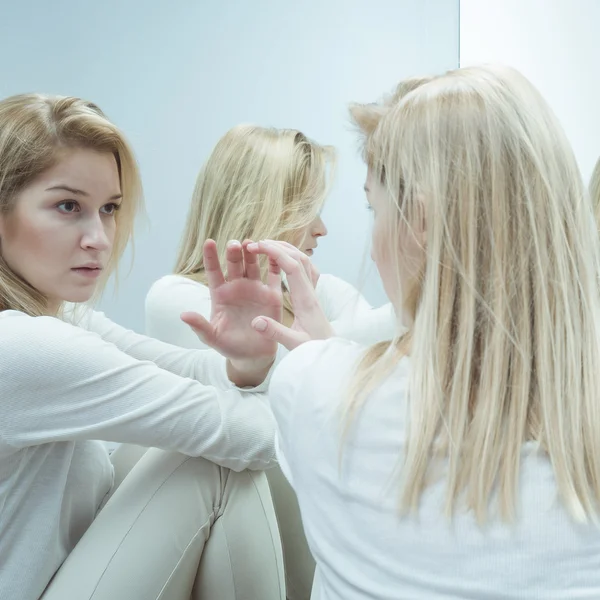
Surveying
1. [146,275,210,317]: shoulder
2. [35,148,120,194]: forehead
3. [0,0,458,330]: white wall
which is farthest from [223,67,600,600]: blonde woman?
[0,0,458,330]: white wall

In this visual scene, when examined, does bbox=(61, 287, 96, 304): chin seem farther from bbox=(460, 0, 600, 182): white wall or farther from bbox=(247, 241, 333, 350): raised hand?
bbox=(460, 0, 600, 182): white wall

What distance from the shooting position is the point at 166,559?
37.2 inches

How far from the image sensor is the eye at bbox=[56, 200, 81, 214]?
3.36ft

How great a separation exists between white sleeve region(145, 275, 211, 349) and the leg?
364 millimetres

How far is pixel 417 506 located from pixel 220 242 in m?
1.10

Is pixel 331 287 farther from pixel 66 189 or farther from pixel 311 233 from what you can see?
pixel 66 189

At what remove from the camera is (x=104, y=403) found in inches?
36.2

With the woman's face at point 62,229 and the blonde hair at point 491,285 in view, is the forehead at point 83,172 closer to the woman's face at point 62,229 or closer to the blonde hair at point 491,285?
the woman's face at point 62,229

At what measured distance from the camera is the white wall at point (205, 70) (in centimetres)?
215

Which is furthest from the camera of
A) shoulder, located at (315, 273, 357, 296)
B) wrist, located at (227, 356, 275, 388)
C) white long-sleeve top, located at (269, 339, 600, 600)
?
shoulder, located at (315, 273, 357, 296)

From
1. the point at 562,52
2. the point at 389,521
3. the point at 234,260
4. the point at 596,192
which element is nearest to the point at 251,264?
the point at 234,260

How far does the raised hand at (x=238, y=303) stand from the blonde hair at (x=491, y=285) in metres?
0.33

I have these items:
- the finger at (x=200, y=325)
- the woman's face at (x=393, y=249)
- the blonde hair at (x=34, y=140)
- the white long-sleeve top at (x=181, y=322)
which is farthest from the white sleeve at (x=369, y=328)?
the woman's face at (x=393, y=249)

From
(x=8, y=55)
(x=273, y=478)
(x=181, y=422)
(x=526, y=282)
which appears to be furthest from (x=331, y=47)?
(x=526, y=282)
